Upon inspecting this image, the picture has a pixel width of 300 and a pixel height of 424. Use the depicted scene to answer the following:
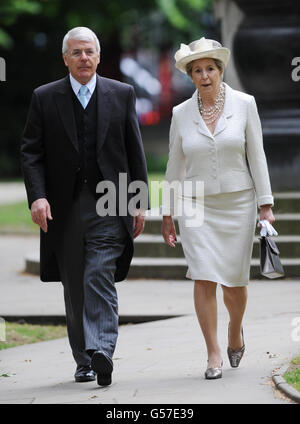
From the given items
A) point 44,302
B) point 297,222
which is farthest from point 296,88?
point 44,302

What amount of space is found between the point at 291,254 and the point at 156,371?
4.51 meters

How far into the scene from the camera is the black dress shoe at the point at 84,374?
6.85m

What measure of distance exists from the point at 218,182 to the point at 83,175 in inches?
30.9

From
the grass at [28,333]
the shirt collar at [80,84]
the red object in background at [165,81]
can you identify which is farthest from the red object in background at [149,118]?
the shirt collar at [80,84]

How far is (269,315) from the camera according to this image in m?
9.12

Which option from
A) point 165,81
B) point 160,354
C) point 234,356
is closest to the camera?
point 234,356

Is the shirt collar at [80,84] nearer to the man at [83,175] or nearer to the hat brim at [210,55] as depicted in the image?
the man at [83,175]

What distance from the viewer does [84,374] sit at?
6859mm

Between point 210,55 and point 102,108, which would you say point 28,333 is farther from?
point 210,55

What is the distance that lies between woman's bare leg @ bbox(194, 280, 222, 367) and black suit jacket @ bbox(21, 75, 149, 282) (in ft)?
1.60

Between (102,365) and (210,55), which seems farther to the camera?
(210,55)

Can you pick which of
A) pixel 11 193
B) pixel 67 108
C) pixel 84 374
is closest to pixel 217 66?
pixel 67 108

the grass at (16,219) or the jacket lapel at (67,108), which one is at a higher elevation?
the jacket lapel at (67,108)

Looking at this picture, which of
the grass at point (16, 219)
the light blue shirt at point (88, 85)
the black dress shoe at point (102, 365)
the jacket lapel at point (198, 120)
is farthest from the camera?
the grass at point (16, 219)
